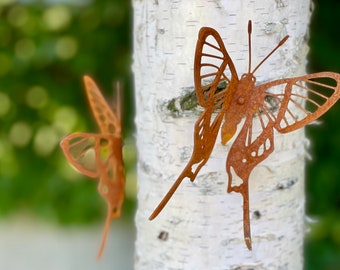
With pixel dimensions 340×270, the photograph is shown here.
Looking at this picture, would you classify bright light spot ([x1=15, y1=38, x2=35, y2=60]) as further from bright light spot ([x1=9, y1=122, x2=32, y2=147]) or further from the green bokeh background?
bright light spot ([x1=9, y1=122, x2=32, y2=147])

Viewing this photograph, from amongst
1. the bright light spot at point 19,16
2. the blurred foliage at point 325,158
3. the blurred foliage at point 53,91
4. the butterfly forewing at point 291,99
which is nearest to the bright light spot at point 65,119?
the blurred foliage at point 53,91

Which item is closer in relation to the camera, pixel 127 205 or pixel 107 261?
pixel 127 205

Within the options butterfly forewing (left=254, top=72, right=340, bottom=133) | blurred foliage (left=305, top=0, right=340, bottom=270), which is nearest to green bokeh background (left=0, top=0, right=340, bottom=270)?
blurred foliage (left=305, top=0, right=340, bottom=270)

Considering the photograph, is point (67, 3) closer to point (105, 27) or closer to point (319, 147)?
point (105, 27)

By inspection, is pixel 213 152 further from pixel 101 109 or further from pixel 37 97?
pixel 37 97

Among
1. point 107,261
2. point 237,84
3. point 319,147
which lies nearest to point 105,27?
point 319,147

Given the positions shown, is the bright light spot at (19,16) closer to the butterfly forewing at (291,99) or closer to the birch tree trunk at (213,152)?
the birch tree trunk at (213,152)
